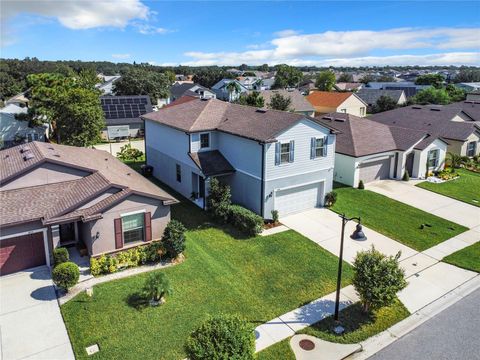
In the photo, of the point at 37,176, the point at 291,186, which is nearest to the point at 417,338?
the point at 291,186

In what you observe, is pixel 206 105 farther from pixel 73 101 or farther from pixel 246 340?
pixel 246 340

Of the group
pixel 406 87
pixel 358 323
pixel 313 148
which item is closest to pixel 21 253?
pixel 358 323

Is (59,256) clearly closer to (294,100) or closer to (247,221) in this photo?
(247,221)

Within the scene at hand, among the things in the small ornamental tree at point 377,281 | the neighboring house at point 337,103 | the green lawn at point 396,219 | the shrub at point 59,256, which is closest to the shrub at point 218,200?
the green lawn at point 396,219

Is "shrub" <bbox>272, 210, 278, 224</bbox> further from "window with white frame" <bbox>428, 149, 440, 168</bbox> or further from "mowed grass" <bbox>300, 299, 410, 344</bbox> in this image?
"window with white frame" <bbox>428, 149, 440, 168</bbox>

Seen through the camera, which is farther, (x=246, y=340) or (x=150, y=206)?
(x=150, y=206)

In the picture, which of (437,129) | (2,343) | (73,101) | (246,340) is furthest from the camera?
(437,129)

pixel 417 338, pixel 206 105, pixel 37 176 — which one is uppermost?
pixel 206 105
